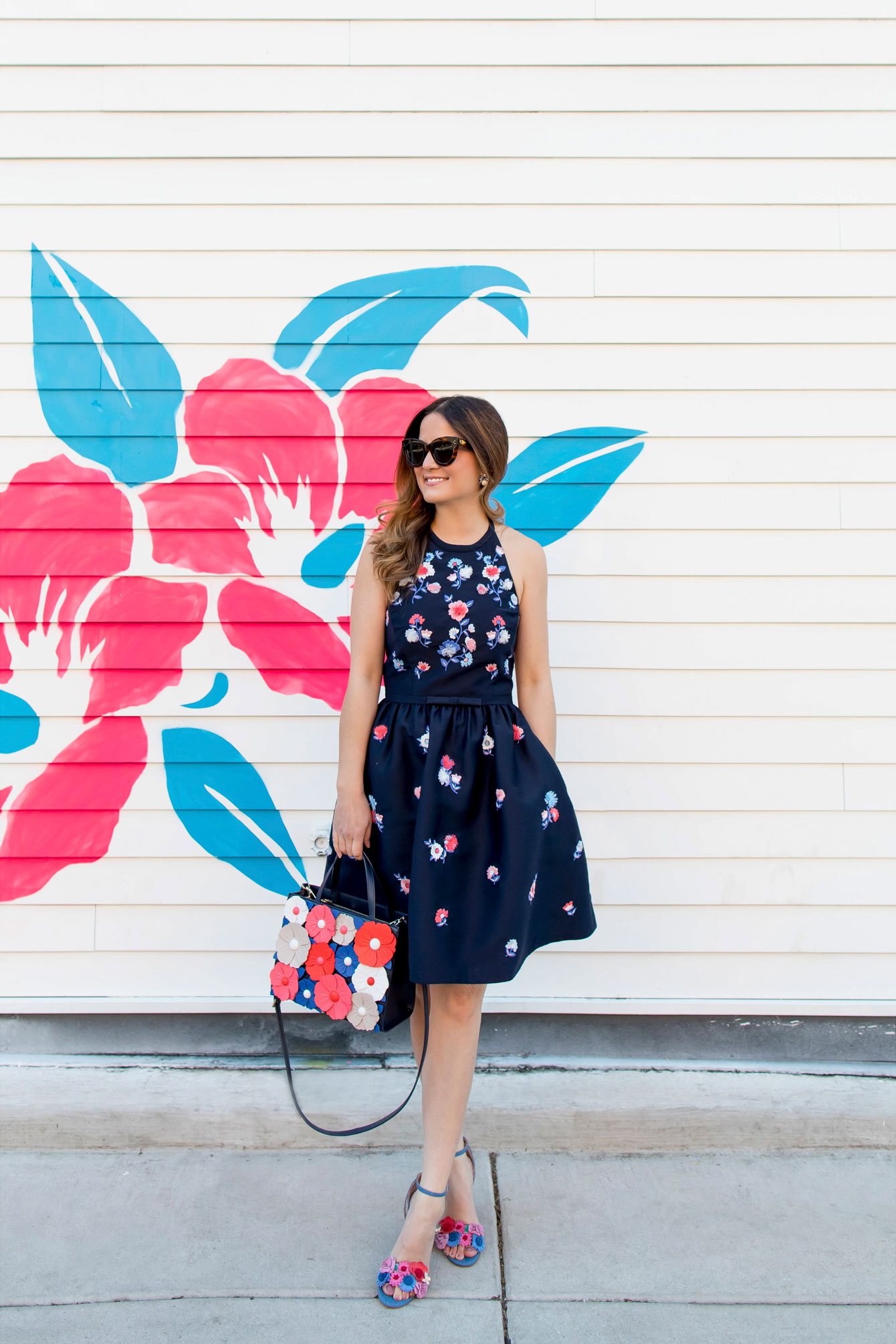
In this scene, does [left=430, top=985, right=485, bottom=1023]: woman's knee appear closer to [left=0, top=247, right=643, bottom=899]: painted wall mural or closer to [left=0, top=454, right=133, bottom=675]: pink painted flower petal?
[left=0, top=247, right=643, bottom=899]: painted wall mural

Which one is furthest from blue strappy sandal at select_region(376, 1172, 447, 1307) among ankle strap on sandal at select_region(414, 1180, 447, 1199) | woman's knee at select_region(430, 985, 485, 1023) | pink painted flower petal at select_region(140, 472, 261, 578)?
pink painted flower petal at select_region(140, 472, 261, 578)

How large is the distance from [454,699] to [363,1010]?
Result: 637mm

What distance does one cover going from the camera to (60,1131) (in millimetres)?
2330

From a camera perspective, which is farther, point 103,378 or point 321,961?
point 103,378

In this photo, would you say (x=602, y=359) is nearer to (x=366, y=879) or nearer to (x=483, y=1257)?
(x=366, y=879)

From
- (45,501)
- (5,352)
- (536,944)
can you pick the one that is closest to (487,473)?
(536,944)

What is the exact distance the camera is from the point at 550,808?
186 cm

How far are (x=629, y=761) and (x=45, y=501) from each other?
179 cm

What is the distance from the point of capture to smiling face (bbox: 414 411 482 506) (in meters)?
1.81

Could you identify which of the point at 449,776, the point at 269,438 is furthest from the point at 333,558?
the point at 449,776

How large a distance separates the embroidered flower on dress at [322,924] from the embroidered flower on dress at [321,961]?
16mm

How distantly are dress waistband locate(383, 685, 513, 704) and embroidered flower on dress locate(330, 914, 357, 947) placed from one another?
443mm

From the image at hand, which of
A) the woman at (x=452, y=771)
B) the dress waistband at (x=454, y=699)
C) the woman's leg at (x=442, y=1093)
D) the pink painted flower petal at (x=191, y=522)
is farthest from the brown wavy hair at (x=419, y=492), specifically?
the woman's leg at (x=442, y=1093)

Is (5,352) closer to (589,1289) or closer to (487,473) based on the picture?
(487,473)
